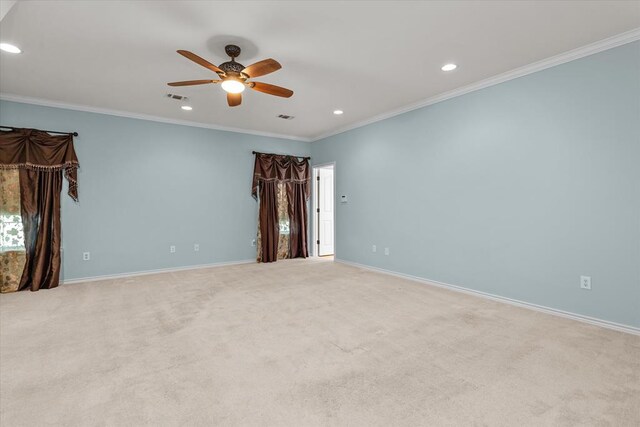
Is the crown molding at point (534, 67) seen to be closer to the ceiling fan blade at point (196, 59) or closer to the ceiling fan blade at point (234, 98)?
the ceiling fan blade at point (234, 98)

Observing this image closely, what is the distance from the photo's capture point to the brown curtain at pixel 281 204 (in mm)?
6289

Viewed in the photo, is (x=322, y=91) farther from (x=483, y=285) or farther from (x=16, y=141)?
(x=16, y=141)

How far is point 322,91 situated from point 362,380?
3.45m

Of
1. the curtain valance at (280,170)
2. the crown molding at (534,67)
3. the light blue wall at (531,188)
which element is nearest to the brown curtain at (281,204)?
the curtain valance at (280,170)

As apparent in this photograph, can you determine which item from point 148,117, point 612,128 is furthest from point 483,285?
point 148,117

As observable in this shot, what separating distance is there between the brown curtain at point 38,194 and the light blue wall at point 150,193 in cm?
19

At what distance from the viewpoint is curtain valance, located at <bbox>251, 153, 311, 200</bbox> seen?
627 centimetres

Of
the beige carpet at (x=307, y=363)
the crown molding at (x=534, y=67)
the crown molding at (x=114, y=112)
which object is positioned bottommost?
the beige carpet at (x=307, y=363)

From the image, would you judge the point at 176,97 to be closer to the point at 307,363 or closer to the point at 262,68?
the point at 262,68

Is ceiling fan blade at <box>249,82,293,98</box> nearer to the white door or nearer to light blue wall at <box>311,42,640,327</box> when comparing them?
light blue wall at <box>311,42,640,327</box>

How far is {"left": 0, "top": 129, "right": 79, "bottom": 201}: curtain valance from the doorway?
428 centimetres

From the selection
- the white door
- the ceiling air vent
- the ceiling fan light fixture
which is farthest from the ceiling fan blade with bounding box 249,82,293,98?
the white door

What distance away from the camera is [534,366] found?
87.4 inches

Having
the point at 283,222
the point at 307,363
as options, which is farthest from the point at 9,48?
the point at 283,222
